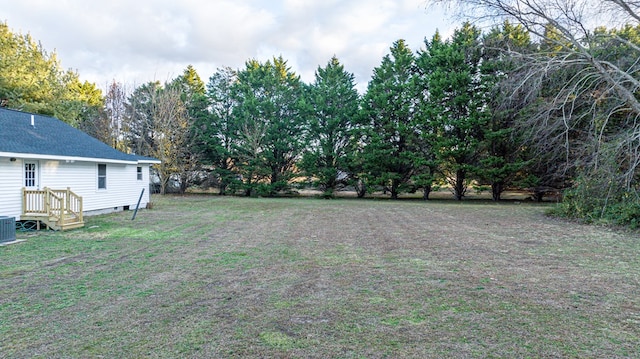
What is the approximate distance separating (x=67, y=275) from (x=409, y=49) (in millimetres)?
23506

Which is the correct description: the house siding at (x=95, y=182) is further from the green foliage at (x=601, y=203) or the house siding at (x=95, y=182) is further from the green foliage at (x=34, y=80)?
the green foliage at (x=601, y=203)

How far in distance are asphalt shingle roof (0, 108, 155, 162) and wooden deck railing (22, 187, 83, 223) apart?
1218 mm

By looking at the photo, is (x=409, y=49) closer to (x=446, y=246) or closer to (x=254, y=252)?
(x=446, y=246)

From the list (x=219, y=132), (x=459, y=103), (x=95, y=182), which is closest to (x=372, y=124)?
(x=459, y=103)

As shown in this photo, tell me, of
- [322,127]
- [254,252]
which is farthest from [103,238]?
[322,127]

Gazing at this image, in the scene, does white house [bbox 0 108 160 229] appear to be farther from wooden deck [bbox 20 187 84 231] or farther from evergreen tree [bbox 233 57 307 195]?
evergreen tree [bbox 233 57 307 195]

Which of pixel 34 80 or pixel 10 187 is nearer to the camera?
pixel 10 187

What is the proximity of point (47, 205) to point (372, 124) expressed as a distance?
18.9 metres

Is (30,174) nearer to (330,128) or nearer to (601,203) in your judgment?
(330,128)

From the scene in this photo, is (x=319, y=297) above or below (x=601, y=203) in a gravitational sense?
below

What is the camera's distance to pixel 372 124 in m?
23.5

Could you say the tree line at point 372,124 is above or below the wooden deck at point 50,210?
above

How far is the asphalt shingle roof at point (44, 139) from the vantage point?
9.63 metres

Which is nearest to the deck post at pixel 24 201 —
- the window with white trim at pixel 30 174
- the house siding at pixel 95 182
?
the window with white trim at pixel 30 174
